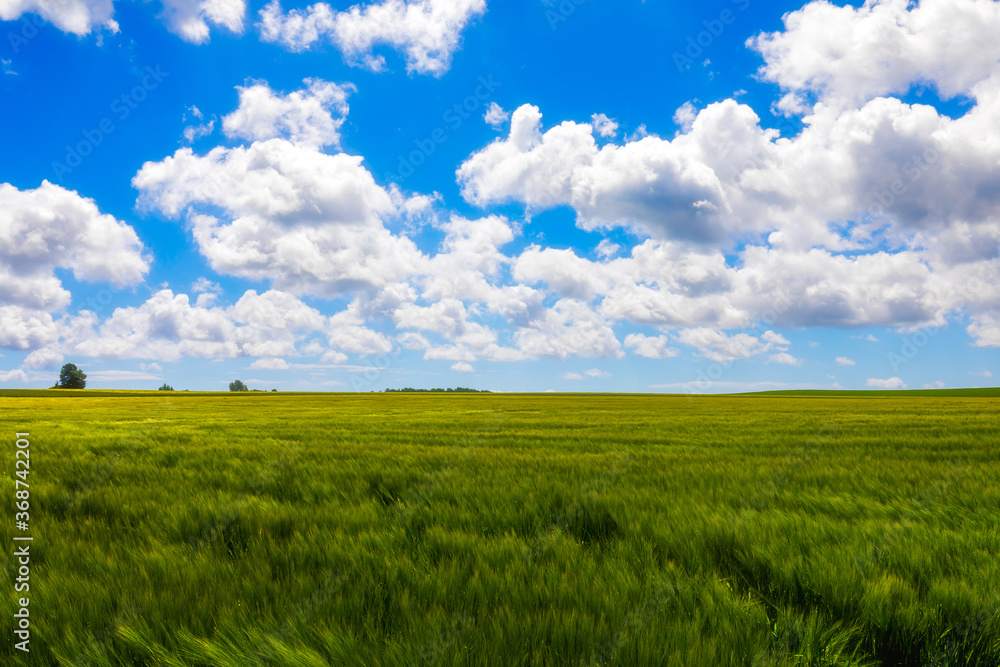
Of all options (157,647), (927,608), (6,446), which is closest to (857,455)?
(927,608)

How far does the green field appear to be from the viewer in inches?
A: 76.3

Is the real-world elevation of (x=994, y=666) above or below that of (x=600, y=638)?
below

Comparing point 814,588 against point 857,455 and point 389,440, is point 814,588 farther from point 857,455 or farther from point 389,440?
point 389,440

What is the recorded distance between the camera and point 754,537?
10.4ft

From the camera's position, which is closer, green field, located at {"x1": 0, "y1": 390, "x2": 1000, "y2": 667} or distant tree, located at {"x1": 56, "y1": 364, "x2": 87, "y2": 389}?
green field, located at {"x1": 0, "y1": 390, "x2": 1000, "y2": 667}

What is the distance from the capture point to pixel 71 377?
120 metres

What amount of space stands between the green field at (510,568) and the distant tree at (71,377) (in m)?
158

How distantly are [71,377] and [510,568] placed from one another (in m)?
166

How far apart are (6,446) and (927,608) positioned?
45.0 feet

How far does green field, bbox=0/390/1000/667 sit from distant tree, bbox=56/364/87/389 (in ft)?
519

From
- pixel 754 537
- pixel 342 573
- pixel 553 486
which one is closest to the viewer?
pixel 342 573

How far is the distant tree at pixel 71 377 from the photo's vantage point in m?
119

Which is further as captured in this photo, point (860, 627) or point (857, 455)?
point (857, 455)

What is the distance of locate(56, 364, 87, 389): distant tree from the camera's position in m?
119
